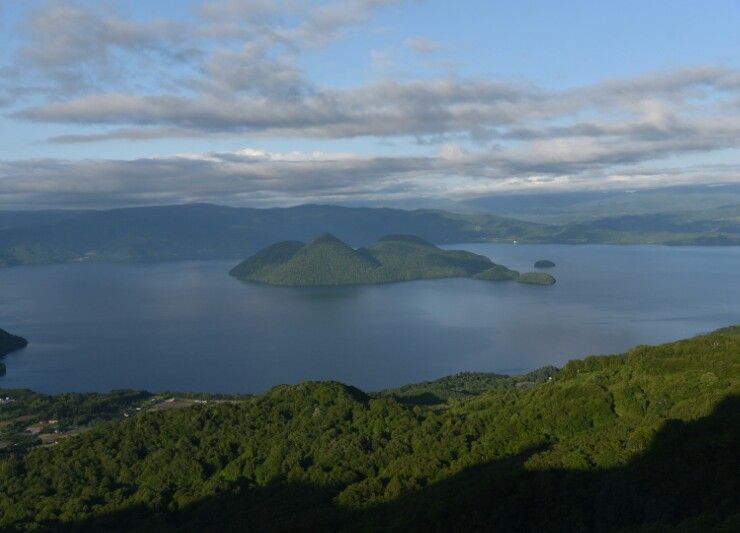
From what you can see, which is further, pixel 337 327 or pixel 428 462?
pixel 337 327

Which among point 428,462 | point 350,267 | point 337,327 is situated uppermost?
point 428,462

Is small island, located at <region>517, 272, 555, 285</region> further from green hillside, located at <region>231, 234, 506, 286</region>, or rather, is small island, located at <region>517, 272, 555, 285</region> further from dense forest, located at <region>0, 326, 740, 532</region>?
dense forest, located at <region>0, 326, 740, 532</region>

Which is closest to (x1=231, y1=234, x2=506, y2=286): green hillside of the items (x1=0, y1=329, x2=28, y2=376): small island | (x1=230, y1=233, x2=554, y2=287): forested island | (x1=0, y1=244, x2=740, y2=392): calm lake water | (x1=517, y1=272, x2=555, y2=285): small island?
(x1=230, y1=233, x2=554, y2=287): forested island

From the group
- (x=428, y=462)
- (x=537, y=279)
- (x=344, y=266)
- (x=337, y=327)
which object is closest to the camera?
(x=428, y=462)

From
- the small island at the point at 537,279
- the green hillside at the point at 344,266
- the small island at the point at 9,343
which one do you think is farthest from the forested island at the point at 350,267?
the small island at the point at 9,343

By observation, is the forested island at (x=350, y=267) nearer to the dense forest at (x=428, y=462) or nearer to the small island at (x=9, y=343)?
the small island at (x=9, y=343)

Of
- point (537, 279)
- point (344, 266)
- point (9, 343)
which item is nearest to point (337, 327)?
point (9, 343)

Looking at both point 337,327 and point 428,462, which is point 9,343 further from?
point 428,462
